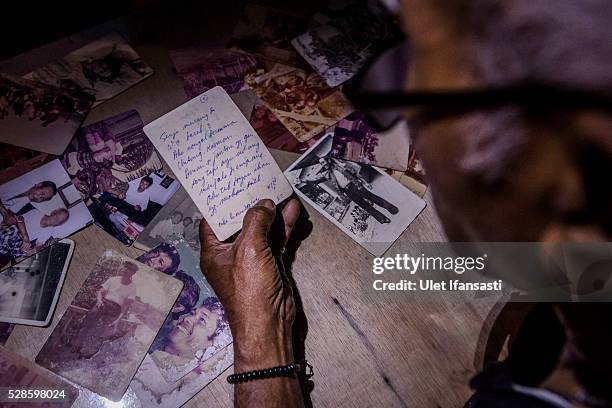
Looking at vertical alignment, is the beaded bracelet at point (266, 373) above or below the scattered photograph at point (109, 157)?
below

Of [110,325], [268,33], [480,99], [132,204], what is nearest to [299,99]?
[268,33]

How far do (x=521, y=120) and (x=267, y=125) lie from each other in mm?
797

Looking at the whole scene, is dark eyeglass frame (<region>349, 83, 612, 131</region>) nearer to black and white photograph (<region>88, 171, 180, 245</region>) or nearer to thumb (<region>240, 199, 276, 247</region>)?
thumb (<region>240, 199, 276, 247</region>)

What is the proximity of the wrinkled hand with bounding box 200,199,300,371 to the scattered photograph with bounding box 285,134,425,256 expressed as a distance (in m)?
0.13

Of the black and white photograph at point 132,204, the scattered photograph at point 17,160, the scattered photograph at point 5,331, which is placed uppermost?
the scattered photograph at point 17,160

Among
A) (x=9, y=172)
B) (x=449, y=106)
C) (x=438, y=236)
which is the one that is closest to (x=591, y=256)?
(x=449, y=106)

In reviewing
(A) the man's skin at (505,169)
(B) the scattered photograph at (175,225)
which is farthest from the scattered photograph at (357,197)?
(A) the man's skin at (505,169)

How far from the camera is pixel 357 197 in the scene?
1.07 meters

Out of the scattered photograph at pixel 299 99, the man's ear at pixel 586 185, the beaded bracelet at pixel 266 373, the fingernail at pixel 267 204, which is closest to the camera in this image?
the man's ear at pixel 586 185

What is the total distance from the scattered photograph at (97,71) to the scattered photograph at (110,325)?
1.37ft

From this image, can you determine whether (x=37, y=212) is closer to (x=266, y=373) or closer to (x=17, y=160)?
(x=17, y=160)

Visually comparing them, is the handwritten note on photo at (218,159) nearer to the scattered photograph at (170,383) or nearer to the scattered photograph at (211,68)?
the scattered photograph at (211,68)

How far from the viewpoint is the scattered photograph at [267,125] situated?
1.11 meters

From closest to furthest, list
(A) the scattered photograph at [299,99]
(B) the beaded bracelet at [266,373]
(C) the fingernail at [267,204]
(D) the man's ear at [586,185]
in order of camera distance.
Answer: (D) the man's ear at [586,185] < (B) the beaded bracelet at [266,373] < (C) the fingernail at [267,204] < (A) the scattered photograph at [299,99]
